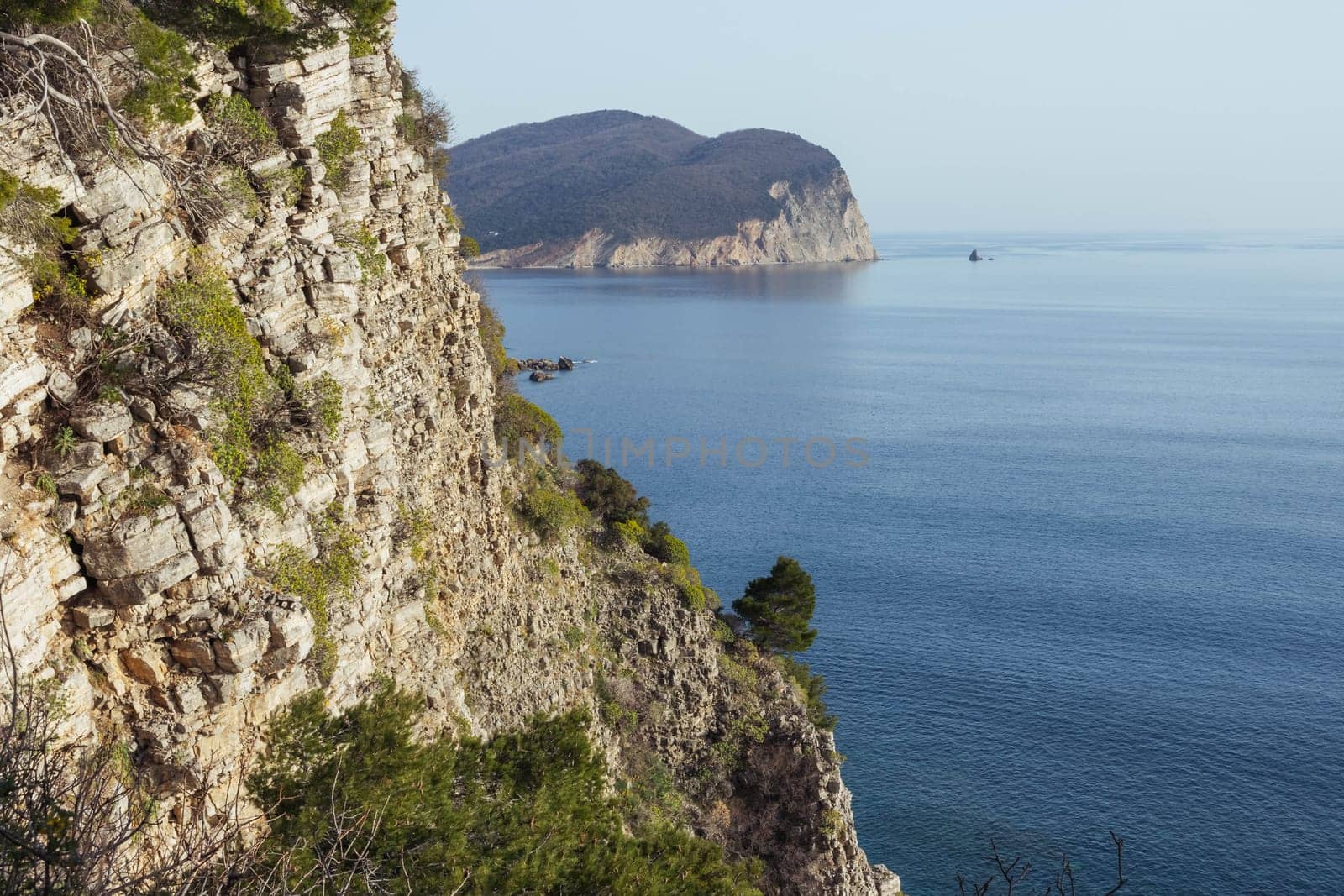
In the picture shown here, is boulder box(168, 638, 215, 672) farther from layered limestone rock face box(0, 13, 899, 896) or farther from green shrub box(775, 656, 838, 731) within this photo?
green shrub box(775, 656, 838, 731)

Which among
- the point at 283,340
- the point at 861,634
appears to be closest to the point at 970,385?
the point at 861,634

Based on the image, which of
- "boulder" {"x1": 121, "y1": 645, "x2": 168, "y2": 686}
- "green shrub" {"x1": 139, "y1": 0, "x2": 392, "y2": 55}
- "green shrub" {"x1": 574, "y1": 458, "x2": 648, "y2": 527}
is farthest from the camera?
"green shrub" {"x1": 574, "y1": 458, "x2": 648, "y2": 527}

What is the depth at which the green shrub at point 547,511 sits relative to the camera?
2831 centimetres

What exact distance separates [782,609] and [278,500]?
2746 centimetres

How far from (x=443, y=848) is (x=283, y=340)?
652 cm

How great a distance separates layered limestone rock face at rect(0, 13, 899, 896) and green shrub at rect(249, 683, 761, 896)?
611mm

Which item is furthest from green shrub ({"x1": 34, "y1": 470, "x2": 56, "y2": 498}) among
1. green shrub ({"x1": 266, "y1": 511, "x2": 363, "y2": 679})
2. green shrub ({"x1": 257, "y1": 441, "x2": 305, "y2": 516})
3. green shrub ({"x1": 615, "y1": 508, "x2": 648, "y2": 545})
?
green shrub ({"x1": 615, "y1": 508, "x2": 648, "y2": 545})

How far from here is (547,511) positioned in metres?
28.4

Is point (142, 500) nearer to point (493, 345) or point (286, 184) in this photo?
point (286, 184)

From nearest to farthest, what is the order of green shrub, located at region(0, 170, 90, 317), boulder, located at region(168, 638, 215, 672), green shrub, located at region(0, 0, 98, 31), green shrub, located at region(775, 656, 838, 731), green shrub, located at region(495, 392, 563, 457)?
green shrub, located at region(0, 170, 90, 317)
green shrub, located at region(0, 0, 98, 31)
boulder, located at region(168, 638, 215, 672)
green shrub, located at region(495, 392, 563, 457)
green shrub, located at region(775, 656, 838, 731)

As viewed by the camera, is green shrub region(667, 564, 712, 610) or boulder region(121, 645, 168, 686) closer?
boulder region(121, 645, 168, 686)

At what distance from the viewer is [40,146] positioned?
10.4 m

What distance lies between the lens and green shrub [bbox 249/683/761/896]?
11414 millimetres

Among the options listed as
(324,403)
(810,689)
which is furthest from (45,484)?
(810,689)
